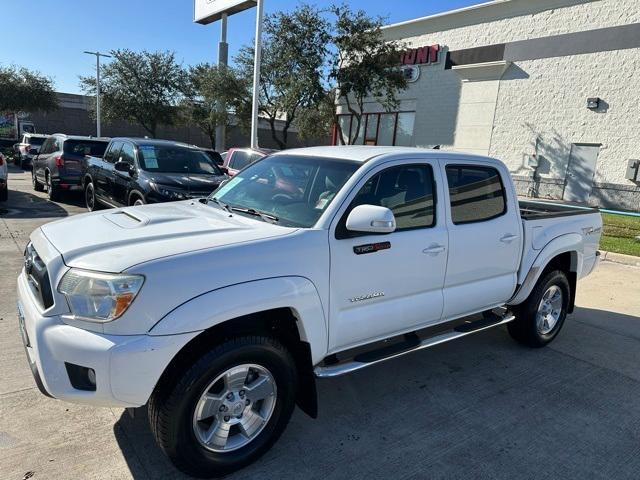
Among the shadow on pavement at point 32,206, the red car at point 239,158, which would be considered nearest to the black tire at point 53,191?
the shadow on pavement at point 32,206

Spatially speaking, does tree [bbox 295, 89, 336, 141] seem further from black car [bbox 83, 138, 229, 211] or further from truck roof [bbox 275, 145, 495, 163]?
truck roof [bbox 275, 145, 495, 163]

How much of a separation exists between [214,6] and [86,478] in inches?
1216

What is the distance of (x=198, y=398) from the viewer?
246 cm

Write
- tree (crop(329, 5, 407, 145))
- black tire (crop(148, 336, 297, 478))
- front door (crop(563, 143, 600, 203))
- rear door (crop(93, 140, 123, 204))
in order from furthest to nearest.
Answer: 1. tree (crop(329, 5, 407, 145))
2. front door (crop(563, 143, 600, 203))
3. rear door (crop(93, 140, 123, 204))
4. black tire (crop(148, 336, 297, 478))

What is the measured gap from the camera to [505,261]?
4.09 m

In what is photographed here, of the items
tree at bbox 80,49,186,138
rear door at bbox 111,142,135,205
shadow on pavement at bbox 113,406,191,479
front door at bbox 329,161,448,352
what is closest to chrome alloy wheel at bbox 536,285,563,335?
front door at bbox 329,161,448,352

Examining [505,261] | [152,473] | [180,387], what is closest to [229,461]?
[152,473]

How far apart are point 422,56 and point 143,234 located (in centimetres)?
2525

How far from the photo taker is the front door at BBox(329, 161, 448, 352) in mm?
2947

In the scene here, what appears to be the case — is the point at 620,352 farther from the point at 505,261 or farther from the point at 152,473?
the point at 152,473

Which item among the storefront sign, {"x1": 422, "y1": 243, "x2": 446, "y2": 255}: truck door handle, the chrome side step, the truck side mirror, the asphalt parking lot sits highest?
the storefront sign

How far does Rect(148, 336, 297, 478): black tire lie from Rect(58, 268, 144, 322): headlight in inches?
17.7

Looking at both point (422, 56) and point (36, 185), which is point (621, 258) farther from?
point (422, 56)

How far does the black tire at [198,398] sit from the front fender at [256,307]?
7.0 inches
